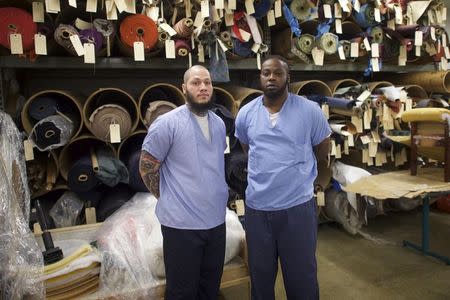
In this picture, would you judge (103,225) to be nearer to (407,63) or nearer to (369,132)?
(369,132)

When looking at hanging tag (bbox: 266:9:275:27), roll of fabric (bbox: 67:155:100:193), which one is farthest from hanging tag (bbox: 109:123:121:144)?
hanging tag (bbox: 266:9:275:27)

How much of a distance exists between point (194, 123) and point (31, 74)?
5.64 feet

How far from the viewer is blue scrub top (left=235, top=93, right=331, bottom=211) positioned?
60.4 inches

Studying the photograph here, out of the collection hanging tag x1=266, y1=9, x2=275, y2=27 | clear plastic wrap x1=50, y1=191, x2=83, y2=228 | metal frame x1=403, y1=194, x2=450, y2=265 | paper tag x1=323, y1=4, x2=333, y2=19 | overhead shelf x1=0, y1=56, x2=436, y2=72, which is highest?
paper tag x1=323, y1=4, x2=333, y2=19

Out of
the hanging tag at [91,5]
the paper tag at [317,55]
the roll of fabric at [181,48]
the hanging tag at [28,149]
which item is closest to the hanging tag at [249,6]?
the roll of fabric at [181,48]

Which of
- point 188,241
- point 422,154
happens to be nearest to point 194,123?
point 188,241

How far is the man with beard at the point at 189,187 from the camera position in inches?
58.1

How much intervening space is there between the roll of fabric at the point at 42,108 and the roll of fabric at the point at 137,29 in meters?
0.61

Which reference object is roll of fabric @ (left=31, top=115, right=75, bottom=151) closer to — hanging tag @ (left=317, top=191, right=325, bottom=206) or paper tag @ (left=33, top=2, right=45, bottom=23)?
paper tag @ (left=33, top=2, right=45, bottom=23)

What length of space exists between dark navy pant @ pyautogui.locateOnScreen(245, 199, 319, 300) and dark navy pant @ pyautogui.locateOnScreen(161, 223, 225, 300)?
17cm

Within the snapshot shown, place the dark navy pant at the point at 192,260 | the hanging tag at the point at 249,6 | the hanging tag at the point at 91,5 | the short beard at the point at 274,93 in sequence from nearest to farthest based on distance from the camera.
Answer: the dark navy pant at the point at 192,260, the short beard at the point at 274,93, the hanging tag at the point at 91,5, the hanging tag at the point at 249,6

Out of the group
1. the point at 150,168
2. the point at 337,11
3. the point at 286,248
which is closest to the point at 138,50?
the point at 150,168

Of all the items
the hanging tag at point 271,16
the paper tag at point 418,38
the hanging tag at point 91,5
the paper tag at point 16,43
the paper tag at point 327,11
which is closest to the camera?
the paper tag at point 16,43

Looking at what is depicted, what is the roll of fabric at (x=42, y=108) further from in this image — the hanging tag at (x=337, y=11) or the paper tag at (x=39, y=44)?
the hanging tag at (x=337, y=11)
